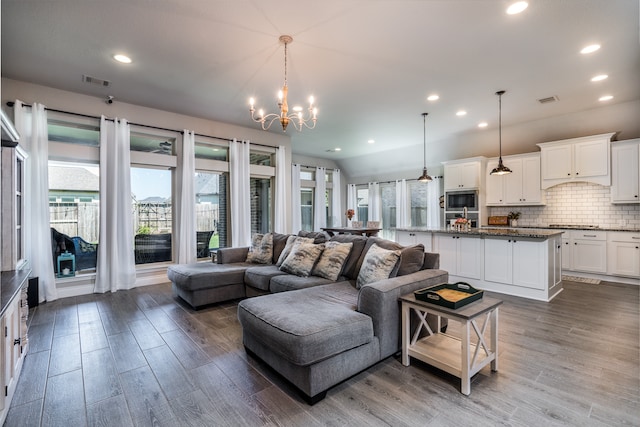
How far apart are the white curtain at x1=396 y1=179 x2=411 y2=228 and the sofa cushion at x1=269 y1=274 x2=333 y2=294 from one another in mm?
5869

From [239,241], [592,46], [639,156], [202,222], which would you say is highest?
[592,46]

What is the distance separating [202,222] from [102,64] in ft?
10.0

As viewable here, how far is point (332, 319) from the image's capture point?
2.11 metres

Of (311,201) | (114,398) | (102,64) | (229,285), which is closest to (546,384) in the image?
(114,398)

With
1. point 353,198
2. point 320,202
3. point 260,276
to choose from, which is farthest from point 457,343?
point 353,198

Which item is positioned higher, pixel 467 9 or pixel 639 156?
pixel 467 9

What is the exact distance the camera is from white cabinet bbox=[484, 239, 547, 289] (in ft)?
13.4

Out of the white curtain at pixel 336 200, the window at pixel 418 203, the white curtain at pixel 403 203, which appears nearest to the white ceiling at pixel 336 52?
the window at pixel 418 203

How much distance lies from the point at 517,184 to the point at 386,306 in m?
5.58

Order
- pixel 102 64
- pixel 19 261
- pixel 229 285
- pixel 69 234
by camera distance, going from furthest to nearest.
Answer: pixel 69 234
pixel 229 285
pixel 102 64
pixel 19 261

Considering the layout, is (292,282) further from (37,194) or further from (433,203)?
(433,203)

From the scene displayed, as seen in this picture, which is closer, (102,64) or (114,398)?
(114,398)

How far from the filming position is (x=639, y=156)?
192 inches

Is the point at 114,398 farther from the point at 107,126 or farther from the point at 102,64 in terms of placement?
the point at 107,126
